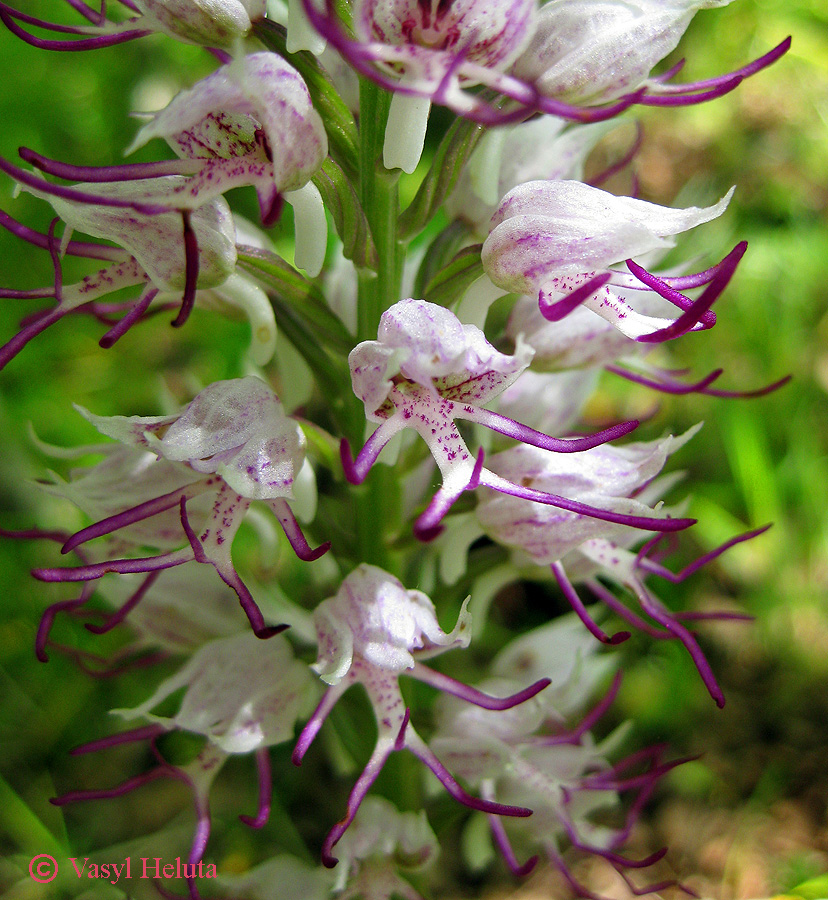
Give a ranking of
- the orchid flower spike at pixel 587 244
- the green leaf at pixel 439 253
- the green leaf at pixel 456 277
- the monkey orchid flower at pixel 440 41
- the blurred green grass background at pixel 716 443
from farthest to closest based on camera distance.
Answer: the blurred green grass background at pixel 716 443 → the green leaf at pixel 439 253 → the green leaf at pixel 456 277 → the orchid flower spike at pixel 587 244 → the monkey orchid flower at pixel 440 41

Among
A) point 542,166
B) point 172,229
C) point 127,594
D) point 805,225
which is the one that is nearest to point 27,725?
point 127,594

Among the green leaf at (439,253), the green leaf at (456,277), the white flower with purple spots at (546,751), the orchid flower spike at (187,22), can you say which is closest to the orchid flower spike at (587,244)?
the green leaf at (456,277)

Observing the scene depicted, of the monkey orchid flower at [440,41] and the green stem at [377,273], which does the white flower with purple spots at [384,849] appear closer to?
the green stem at [377,273]

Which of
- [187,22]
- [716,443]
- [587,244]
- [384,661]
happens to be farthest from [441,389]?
[716,443]

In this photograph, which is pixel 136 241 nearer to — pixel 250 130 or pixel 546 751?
pixel 250 130

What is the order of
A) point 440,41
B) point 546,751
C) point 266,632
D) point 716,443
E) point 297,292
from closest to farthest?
1. point 440,41
2. point 266,632
3. point 297,292
4. point 546,751
5. point 716,443

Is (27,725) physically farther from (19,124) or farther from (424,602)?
(19,124)
